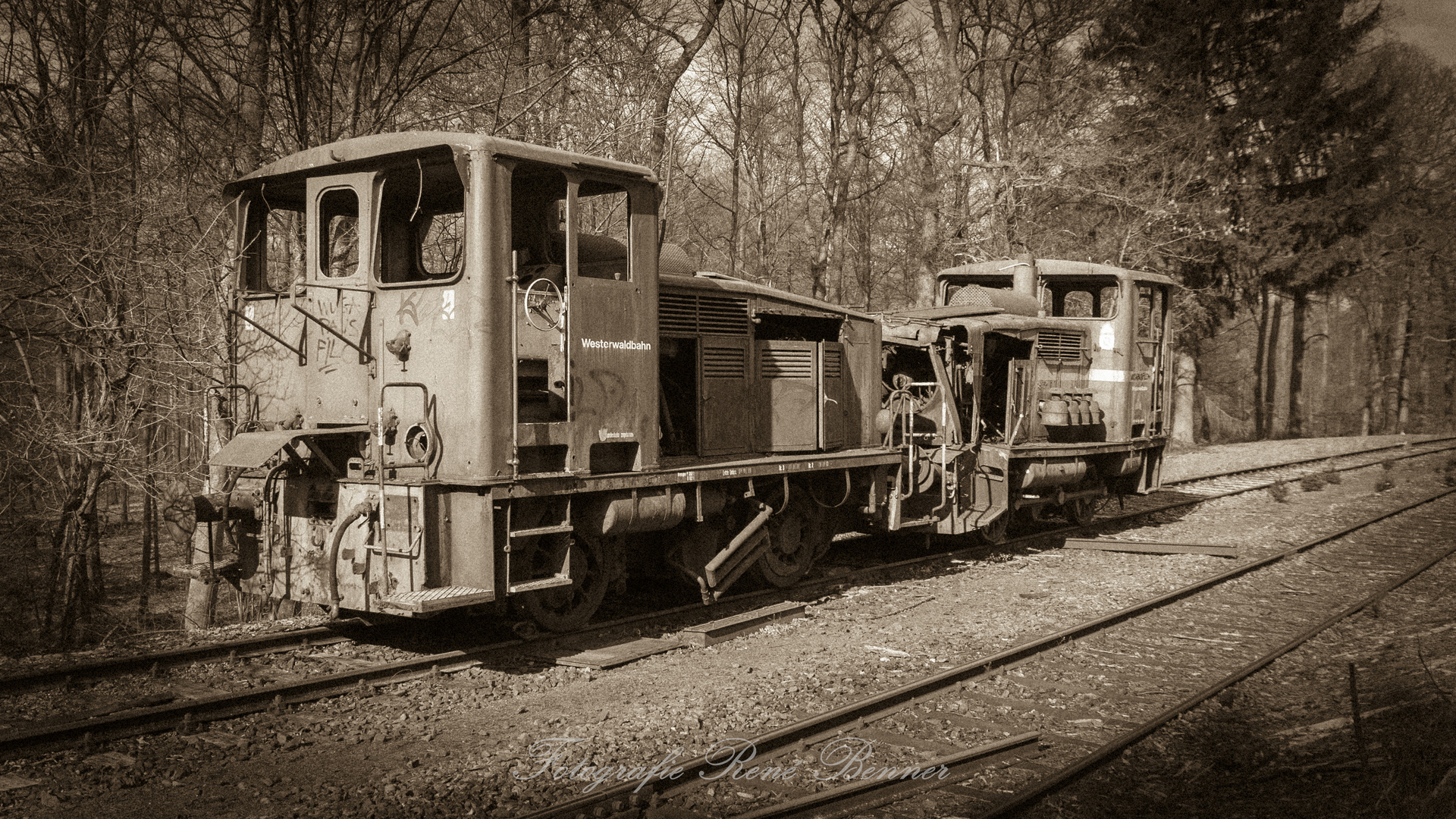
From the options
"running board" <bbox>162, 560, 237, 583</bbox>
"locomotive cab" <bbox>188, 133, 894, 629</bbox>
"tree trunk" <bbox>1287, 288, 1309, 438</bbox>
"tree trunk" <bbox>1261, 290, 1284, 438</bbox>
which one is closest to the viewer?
"locomotive cab" <bbox>188, 133, 894, 629</bbox>

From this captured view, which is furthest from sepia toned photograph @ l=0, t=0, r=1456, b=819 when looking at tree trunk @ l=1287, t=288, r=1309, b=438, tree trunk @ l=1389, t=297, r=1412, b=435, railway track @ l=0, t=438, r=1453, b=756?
tree trunk @ l=1389, t=297, r=1412, b=435

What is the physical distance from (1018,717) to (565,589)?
347 cm

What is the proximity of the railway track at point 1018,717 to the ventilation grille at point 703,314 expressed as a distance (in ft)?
11.7

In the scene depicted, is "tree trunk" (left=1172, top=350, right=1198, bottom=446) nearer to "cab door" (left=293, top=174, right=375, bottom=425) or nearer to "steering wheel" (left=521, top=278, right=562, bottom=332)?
"steering wheel" (left=521, top=278, right=562, bottom=332)

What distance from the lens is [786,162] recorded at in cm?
2550

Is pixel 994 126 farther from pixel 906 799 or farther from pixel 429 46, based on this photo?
pixel 906 799

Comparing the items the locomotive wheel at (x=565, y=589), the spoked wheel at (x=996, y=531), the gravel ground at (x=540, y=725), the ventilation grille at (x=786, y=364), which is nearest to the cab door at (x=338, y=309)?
the locomotive wheel at (x=565, y=589)

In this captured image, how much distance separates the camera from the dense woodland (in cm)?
1071

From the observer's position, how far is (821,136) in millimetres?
25297

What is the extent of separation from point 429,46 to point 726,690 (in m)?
9.10

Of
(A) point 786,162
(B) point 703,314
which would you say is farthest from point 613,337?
(A) point 786,162

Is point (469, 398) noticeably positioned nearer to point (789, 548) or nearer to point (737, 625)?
point (737, 625)

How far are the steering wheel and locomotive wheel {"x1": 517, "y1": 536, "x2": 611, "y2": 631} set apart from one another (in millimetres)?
1547

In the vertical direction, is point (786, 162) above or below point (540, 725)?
above
